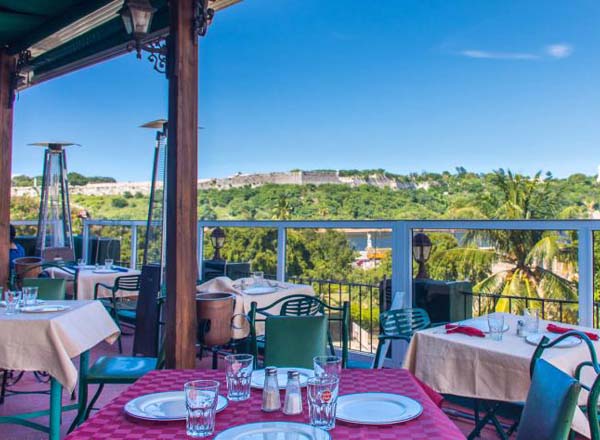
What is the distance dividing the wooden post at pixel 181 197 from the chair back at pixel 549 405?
209 centimetres

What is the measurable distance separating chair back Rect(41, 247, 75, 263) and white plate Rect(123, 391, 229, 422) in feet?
20.6

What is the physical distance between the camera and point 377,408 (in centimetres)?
160

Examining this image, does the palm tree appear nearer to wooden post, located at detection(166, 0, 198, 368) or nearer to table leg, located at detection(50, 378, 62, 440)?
wooden post, located at detection(166, 0, 198, 368)

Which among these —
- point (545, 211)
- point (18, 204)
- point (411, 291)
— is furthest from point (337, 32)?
point (411, 291)

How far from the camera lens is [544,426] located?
1435 millimetres

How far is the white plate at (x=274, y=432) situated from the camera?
134 cm

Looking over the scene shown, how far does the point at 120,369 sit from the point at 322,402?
1928 mm

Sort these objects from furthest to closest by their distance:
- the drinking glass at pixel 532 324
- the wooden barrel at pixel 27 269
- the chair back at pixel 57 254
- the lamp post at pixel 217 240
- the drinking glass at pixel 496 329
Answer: the chair back at pixel 57 254, the lamp post at pixel 217 240, the wooden barrel at pixel 27 269, the drinking glass at pixel 532 324, the drinking glass at pixel 496 329

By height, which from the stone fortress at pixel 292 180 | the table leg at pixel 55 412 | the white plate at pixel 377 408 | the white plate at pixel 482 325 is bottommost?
the table leg at pixel 55 412

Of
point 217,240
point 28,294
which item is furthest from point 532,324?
point 217,240

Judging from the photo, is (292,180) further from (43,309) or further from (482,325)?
(482,325)

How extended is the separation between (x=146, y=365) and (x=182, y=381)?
52.6 inches

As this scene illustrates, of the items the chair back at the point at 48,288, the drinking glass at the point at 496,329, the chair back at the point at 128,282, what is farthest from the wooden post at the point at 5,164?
the drinking glass at the point at 496,329

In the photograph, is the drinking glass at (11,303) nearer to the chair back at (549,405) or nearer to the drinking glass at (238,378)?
the drinking glass at (238,378)
